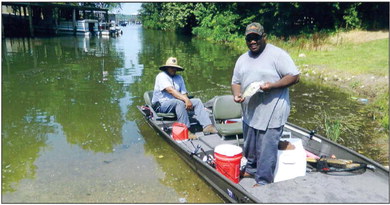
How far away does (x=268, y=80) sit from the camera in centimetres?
428

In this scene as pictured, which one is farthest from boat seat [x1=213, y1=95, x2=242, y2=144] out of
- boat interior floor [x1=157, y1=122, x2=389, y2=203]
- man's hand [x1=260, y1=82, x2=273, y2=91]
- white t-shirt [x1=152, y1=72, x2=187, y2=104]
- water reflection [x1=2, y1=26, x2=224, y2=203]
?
man's hand [x1=260, y1=82, x2=273, y2=91]

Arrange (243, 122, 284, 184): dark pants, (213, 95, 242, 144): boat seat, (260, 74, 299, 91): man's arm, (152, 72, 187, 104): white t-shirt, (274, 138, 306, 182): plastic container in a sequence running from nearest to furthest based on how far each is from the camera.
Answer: (260, 74, 299, 91): man's arm < (243, 122, 284, 184): dark pants < (274, 138, 306, 182): plastic container < (213, 95, 242, 144): boat seat < (152, 72, 187, 104): white t-shirt

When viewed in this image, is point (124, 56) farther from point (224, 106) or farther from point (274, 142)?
point (274, 142)

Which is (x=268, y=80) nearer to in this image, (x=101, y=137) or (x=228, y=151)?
(x=228, y=151)

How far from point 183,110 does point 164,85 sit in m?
0.72

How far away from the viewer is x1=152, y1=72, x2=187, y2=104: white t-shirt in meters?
7.15

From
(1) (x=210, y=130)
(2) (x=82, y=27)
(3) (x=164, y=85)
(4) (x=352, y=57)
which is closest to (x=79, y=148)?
(3) (x=164, y=85)

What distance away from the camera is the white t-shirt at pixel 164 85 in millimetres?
7148

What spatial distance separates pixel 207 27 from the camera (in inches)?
1549

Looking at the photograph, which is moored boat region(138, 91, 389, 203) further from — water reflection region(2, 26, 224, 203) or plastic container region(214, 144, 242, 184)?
water reflection region(2, 26, 224, 203)

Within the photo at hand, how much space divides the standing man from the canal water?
1.19 metres

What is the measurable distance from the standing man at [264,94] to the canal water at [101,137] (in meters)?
1.19

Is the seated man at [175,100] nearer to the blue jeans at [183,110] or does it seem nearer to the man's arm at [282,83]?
the blue jeans at [183,110]

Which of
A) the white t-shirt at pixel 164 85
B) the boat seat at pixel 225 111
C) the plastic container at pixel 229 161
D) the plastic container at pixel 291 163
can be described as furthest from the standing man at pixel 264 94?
the white t-shirt at pixel 164 85
